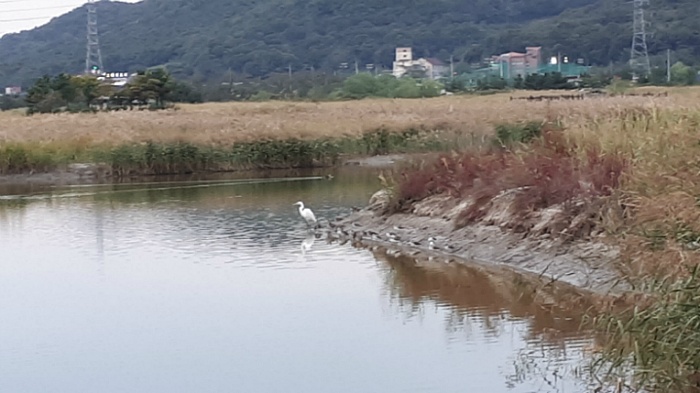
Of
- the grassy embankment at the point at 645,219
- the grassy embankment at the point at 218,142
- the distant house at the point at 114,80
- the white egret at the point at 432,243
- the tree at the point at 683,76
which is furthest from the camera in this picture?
the distant house at the point at 114,80

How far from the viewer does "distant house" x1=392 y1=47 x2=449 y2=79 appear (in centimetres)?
8881

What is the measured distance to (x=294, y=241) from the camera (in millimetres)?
16625

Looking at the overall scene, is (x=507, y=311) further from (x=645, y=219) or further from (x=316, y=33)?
(x=316, y=33)

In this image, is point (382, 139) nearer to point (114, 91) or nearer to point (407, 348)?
point (407, 348)

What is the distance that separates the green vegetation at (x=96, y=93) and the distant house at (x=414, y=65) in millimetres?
32937

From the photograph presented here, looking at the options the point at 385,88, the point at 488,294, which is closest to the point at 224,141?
the point at 488,294

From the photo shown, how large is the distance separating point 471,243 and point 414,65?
77.8 metres

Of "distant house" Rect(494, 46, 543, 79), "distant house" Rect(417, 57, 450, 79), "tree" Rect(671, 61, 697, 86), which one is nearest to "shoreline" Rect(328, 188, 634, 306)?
"tree" Rect(671, 61, 697, 86)

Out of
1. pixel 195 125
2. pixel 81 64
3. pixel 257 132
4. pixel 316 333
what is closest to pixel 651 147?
pixel 316 333

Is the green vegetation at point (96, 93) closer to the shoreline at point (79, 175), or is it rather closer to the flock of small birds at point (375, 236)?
the shoreline at point (79, 175)

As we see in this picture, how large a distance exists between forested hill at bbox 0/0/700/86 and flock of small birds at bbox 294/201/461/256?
72.0 meters

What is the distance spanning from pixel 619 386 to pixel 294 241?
10074mm

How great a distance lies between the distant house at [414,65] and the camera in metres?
88.8

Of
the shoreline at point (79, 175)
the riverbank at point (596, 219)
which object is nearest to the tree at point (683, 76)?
the shoreline at point (79, 175)
